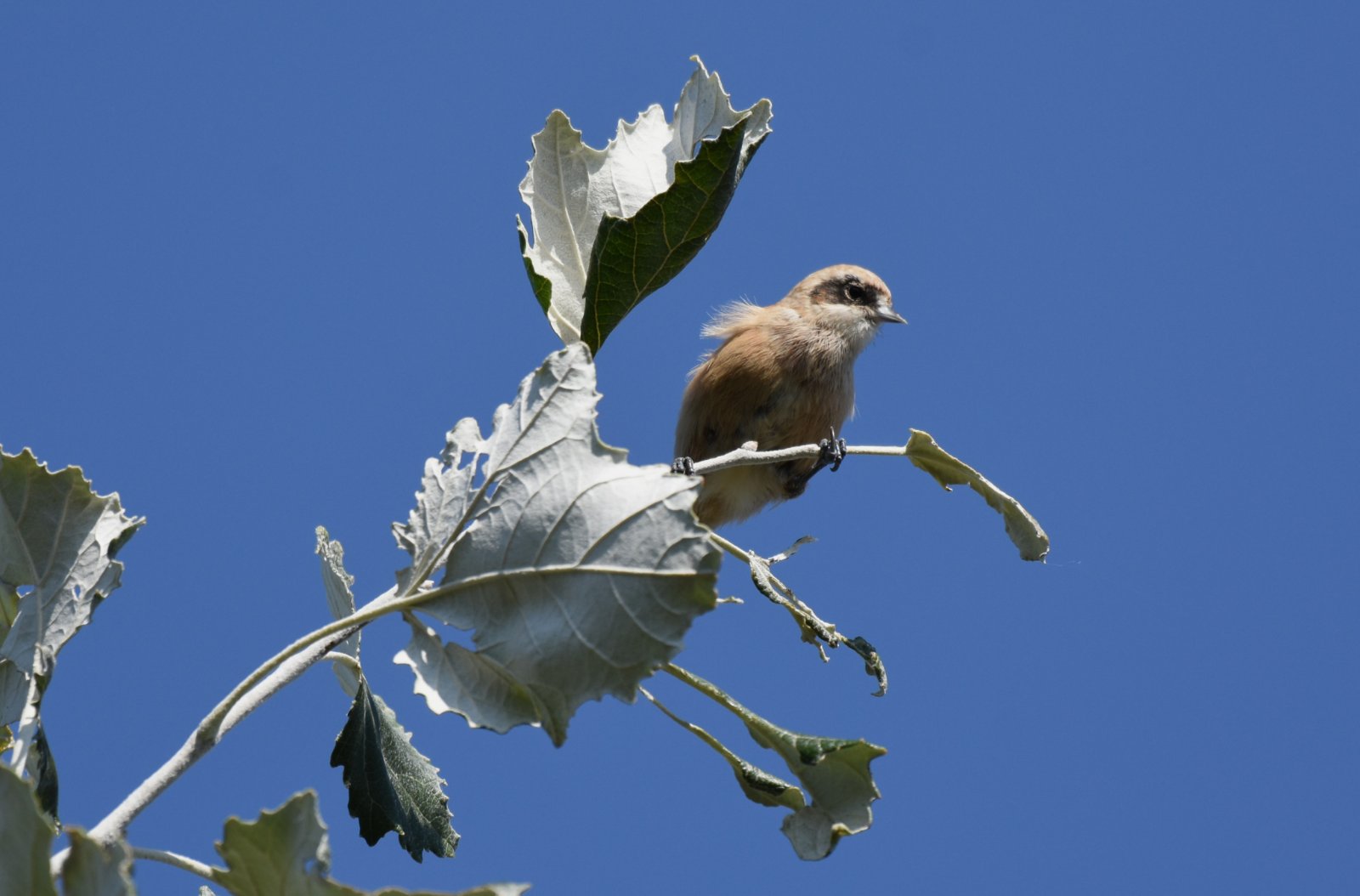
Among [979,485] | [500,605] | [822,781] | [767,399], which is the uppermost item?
[767,399]

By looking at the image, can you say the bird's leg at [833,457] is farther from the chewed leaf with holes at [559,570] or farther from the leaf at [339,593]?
the chewed leaf with holes at [559,570]

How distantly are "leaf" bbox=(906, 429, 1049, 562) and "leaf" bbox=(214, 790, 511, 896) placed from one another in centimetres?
142

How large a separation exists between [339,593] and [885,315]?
12.4 feet

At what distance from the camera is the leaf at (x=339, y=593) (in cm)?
230

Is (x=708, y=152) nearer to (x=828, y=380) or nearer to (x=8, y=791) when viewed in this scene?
(x=8, y=791)

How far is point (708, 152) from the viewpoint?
84.4 inches

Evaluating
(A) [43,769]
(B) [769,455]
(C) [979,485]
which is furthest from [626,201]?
(A) [43,769]

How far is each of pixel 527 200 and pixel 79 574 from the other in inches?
46.1

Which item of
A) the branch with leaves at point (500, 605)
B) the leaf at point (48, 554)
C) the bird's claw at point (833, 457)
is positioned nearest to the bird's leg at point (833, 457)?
the bird's claw at point (833, 457)

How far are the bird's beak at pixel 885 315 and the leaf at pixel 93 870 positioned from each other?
4.65 m

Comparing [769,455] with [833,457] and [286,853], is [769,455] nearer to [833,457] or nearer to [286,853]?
[286,853]

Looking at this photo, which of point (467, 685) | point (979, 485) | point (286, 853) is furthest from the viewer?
point (979, 485)

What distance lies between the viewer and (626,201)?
2643 millimetres

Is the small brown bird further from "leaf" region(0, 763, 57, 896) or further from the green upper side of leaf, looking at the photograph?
"leaf" region(0, 763, 57, 896)
